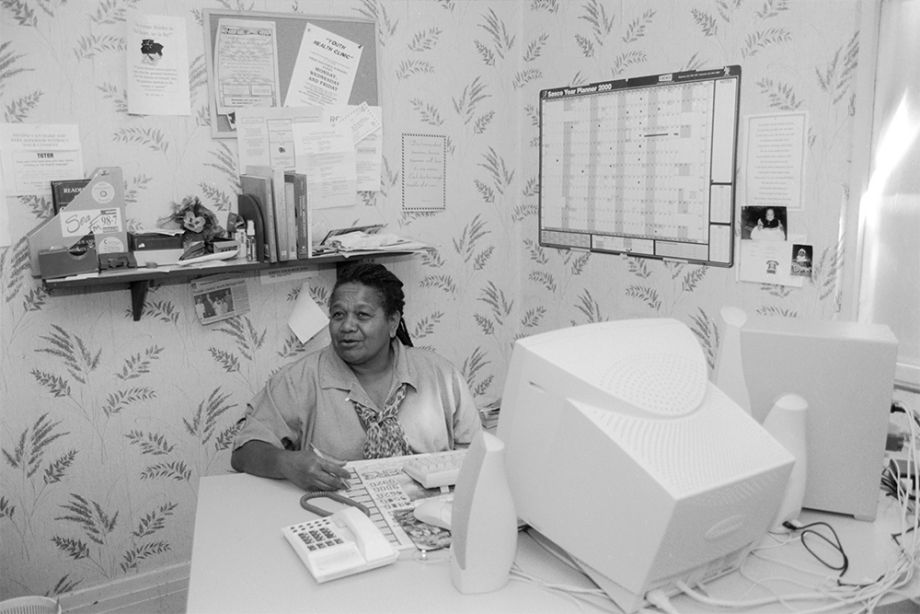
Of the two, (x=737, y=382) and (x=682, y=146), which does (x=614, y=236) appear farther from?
(x=737, y=382)

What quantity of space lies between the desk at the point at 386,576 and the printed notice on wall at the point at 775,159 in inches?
36.9

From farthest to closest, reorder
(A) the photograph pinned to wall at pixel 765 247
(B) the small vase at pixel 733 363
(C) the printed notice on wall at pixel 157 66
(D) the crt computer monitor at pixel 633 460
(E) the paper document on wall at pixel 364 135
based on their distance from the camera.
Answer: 1. (E) the paper document on wall at pixel 364 135
2. (C) the printed notice on wall at pixel 157 66
3. (A) the photograph pinned to wall at pixel 765 247
4. (B) the small vase at pixel 733 363
5. (D) the crt computer monitor at pixel 633 460

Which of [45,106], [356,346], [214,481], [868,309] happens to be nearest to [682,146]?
[868,309]

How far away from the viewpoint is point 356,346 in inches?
82.5

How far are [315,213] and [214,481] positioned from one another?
112cm

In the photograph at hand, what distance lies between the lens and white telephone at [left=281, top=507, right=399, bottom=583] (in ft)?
4.32

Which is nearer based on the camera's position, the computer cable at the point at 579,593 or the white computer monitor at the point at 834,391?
the computer cable at the point at 579,593

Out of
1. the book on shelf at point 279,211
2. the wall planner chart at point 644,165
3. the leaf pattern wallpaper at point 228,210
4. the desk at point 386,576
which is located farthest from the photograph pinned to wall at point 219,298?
the wall planner chart at point 644,165

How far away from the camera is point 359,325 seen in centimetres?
211

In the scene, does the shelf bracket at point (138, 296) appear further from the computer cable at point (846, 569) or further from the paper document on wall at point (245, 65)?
the computer cable at point (846, 569)

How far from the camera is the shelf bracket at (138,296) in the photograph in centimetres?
231

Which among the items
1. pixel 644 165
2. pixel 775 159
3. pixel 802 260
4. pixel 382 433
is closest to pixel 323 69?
pixel 644 165

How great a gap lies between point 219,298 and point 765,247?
1.73m

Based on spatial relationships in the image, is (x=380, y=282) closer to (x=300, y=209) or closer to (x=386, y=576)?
(x=300, y=209)
